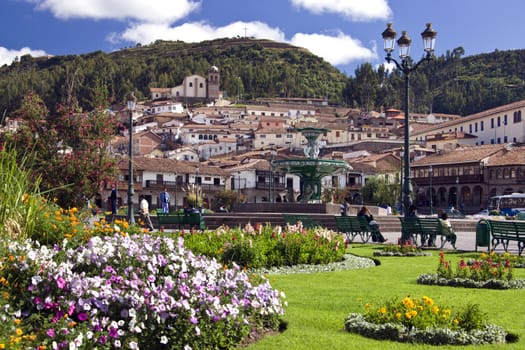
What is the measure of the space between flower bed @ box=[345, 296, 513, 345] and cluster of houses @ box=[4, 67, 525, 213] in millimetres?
35915

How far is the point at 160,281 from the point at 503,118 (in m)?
85.1

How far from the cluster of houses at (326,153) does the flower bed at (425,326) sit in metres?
35.9

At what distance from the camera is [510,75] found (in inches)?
6831

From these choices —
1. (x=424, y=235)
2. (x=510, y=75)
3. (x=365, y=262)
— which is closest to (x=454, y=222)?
(x=424, y=235)

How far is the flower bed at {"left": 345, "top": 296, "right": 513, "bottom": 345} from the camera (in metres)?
6.03

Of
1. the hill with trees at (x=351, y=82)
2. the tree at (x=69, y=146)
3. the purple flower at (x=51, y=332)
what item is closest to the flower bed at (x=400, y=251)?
the tree at (x=69, y=146)

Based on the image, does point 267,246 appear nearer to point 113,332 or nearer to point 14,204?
point 14,204

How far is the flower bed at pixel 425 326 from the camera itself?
6031 mm

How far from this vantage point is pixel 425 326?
6199 millimetres

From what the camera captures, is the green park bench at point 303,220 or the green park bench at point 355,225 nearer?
the green park bench at point 355,225

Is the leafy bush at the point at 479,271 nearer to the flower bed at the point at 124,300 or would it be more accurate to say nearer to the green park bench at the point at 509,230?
the flower bed at the point at 124,300

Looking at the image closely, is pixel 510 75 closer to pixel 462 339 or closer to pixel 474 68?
pixel 474 68

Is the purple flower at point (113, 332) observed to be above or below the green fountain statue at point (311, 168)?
below

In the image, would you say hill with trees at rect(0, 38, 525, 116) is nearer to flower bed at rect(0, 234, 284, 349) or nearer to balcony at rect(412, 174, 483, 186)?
balcony at rect(412, 174, 483, 186)
